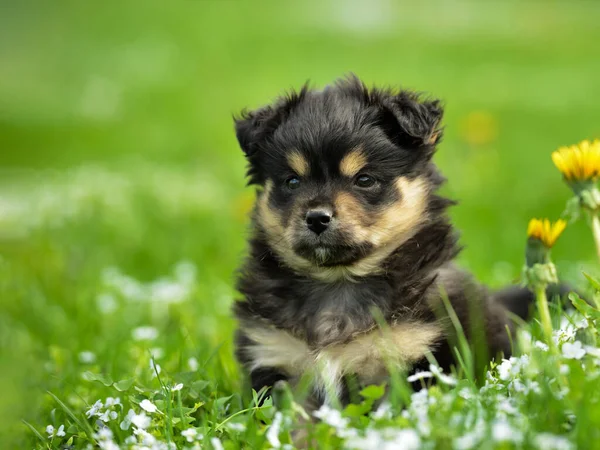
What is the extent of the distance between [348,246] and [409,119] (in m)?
0.67

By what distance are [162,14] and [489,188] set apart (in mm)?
10509

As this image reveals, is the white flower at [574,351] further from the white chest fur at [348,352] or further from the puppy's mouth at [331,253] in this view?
the puppy's mouth at [331,253]

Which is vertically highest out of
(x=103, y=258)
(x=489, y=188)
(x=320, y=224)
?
(x=320, y=224)

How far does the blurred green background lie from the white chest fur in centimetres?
42

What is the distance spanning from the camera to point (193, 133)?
11742mm

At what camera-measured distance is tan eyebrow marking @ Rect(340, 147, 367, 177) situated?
142 inches

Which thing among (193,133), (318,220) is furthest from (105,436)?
(193,133)

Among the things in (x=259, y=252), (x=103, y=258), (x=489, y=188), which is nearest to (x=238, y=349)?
(x=259, y=252)

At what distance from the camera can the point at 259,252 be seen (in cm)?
390

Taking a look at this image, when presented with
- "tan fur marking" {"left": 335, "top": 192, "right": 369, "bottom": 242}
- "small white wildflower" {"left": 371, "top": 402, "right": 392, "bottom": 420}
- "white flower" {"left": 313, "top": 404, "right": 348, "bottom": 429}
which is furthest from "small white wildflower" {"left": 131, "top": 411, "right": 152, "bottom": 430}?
"tan fur marking" {"left": 335, "top": 192, "right": 369, "bottom": 242}

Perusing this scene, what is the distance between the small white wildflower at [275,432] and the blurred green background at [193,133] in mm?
840

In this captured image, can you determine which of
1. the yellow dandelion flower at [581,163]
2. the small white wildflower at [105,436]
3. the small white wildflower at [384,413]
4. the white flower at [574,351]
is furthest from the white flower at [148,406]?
the yellow dandelion flower at [581,163]

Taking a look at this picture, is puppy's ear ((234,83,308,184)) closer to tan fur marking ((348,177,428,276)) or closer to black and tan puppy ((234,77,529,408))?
black and tan puppy ((234,77,529,408))

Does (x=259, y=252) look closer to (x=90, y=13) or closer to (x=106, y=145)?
(x=106, y=145)
